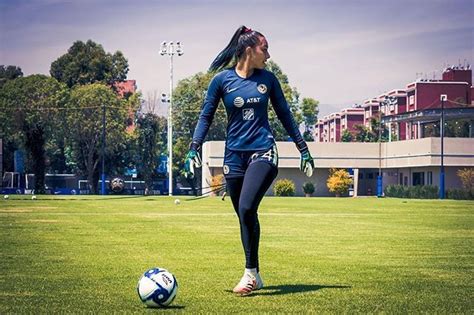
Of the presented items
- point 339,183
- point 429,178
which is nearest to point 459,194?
point 429,178

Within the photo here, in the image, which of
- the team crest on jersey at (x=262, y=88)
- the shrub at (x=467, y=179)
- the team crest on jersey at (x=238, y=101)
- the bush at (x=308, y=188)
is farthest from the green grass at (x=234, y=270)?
the bush at (x=308, y=188)

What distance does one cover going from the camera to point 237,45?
1012cm

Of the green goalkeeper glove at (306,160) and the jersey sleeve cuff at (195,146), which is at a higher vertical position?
the jersey sleeve cuff at (195,146)

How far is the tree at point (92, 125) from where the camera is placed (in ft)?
315

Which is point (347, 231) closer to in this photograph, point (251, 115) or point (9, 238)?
point (9, 238)

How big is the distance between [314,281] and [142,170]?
8925 centimetres

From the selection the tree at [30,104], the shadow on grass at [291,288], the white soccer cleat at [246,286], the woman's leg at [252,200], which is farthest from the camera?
the tree at [30,104]

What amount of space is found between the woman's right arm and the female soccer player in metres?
0.01

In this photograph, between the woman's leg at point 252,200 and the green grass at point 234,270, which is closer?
the green grass at point 234,270

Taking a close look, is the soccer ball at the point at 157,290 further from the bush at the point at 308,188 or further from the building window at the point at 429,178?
the bush at the point at 308,188

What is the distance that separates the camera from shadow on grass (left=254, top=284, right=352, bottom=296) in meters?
9.62

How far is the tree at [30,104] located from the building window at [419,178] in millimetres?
40178

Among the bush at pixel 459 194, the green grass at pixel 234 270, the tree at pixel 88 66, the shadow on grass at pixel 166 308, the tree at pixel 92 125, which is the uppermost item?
the tree at pixel 88 66

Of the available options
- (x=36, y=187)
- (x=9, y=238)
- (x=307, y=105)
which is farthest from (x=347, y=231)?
(x=307, y=105)
